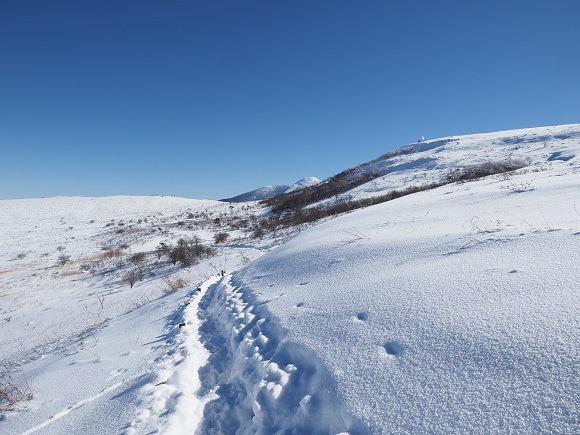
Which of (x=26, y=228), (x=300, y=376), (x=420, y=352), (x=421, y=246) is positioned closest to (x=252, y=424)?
(x=300, y=376)

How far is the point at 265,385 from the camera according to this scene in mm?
2809

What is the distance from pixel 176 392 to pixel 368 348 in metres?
2.07

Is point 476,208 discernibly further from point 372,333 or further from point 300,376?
point 300,376

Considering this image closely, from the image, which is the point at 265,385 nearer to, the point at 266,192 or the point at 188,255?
the point at 188,255

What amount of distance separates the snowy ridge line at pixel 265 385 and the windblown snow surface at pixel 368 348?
1cm

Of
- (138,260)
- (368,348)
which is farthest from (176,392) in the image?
(138,260)

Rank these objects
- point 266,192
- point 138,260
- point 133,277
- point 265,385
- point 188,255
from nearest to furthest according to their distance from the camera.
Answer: point 265,385
point 133,277
point 188,255
point 138,260
point 266,192

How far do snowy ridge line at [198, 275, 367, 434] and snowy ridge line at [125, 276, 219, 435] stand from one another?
0.12 metres

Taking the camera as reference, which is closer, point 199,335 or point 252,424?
point 252,424

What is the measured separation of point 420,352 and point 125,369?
3.64m

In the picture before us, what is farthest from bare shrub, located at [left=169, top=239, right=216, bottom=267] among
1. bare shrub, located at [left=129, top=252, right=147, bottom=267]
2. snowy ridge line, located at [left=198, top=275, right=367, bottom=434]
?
snowy ridge line, located at [left=198, top=275, right=367, bottom=434]

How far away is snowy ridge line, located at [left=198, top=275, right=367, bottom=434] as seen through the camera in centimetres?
226

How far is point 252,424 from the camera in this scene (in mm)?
2613

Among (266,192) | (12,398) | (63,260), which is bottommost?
(12,398)
